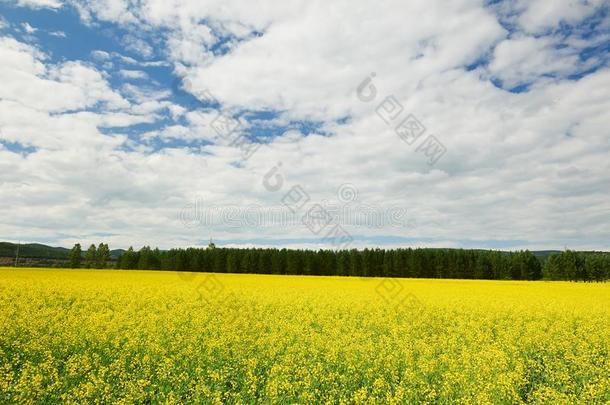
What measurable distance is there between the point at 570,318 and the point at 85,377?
66.7 ft

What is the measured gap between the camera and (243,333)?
48.6 feet

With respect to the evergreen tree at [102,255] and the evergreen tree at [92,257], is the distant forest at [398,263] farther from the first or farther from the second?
the evergreen tree at [92,257]

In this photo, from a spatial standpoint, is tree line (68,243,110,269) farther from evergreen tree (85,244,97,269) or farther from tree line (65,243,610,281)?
tree line (65,243,610,281)

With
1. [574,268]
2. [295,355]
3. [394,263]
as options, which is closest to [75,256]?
[394,263]

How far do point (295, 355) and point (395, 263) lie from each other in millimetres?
79997

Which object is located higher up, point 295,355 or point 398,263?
point 398,263

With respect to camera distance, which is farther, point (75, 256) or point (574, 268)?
point (75, 256)

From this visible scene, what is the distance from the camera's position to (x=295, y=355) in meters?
12.1

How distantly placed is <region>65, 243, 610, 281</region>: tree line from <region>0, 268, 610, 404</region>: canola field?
6918 cm

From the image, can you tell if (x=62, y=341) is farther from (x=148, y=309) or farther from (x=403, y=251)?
(x=403, y=251)

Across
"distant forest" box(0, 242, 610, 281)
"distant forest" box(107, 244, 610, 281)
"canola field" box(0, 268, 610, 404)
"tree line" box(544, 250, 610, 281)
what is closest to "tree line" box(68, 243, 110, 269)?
"distant forest" box(0, 242, 610, 281)

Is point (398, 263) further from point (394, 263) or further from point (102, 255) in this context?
point (102, 255)

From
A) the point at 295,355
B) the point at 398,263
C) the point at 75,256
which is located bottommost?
the point at 295,355

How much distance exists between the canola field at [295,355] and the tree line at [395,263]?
69178 mm
